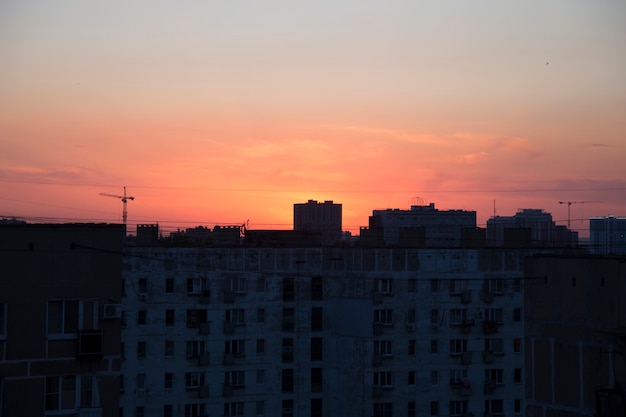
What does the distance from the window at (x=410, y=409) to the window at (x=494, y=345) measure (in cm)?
594

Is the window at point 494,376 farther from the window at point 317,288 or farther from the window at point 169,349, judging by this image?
the window at point 169,349

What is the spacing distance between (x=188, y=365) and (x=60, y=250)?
36.0 m

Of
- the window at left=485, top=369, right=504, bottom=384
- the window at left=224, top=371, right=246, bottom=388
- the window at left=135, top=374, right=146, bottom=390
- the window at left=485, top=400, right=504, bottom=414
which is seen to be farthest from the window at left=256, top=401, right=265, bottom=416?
the window at left=485, top=369, right=504, bottom=384

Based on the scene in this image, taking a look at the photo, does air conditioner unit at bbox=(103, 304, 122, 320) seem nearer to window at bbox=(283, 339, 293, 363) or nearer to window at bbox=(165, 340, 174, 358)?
window at bbox=(165, 340, 174, 358)

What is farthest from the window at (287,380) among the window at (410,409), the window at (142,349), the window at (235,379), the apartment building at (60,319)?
the apartment building at (60,319)

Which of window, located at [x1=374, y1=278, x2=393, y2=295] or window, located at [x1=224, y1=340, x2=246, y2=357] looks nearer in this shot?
window, located at [x1=224, y1=340, x2=246, y2=357]

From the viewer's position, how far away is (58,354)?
73.2ft

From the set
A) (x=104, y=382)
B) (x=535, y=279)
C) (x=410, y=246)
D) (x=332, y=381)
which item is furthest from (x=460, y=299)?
(x=104, y=382)

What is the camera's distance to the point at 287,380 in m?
59.9

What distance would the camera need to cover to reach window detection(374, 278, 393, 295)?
196 ft

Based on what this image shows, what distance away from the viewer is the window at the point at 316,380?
200ft

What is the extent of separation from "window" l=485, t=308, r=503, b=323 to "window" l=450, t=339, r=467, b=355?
7.23 ft

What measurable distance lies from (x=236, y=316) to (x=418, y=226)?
2580cm

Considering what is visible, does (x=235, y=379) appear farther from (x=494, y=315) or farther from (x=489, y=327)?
(x=494, y=315)
